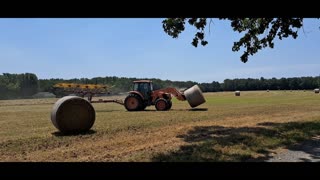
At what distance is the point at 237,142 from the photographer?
1113 cm

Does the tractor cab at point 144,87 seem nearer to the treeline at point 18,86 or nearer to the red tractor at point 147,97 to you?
the red tractor at point 147,97

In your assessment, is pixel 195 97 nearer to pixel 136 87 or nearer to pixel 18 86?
pixel 136 87

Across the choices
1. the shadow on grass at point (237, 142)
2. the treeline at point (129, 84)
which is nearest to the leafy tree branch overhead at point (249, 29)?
the shadow on grass at point (237, 142)

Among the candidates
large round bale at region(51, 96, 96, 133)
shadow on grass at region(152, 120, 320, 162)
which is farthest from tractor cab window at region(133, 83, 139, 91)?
shadow on grass at region(152, 120, 320, 162)

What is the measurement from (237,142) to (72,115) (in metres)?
A: 6.12

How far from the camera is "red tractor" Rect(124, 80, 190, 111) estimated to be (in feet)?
93.1

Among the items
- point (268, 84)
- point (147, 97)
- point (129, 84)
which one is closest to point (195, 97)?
point (147, 97)

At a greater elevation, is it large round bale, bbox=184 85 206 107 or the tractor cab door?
the tractor cab door

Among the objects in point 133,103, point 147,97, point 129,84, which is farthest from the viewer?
point 129,84

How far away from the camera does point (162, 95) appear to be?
29.2 meters

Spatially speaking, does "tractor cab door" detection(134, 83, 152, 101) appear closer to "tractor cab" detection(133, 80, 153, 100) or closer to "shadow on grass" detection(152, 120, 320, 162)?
"tractor cab" detection(133, 80, 153, 100)

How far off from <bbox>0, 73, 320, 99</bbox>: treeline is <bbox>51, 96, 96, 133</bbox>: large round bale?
269 ft
